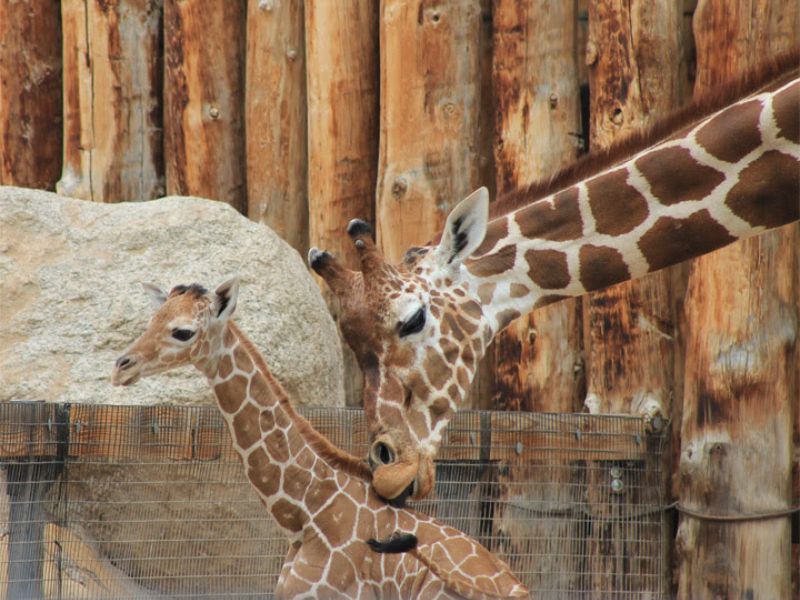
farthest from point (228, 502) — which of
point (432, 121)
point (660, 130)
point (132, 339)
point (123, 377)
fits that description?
point (660, 130)

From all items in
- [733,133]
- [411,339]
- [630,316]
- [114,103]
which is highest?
[114,103]

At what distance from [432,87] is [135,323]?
198 centimetres

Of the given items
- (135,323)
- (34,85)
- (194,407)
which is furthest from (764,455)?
(34,85)

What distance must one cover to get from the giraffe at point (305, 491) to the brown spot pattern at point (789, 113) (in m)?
1.73

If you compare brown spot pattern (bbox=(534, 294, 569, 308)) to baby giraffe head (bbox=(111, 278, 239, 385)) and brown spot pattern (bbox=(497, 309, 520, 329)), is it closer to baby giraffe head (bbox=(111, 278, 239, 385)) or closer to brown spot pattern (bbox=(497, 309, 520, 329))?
brown spot pattern (bbox=(497, 309, 520, 329))

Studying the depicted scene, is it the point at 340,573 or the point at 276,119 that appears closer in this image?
the point at 340,573

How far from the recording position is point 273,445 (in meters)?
4.80

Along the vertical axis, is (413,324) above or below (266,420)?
above

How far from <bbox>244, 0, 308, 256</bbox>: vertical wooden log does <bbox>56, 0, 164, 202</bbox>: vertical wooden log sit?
70 cm

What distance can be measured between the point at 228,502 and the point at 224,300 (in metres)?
1.32

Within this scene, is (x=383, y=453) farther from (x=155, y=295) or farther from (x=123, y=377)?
(x=155, y=295)

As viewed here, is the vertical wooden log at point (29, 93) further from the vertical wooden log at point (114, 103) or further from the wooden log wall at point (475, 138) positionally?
the vertical wooden log at point (114, 103)

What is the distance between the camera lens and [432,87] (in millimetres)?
6672

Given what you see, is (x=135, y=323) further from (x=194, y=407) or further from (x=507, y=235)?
(x=507, y=235)
